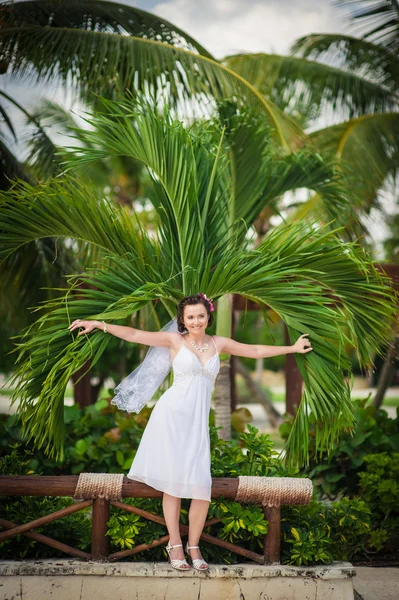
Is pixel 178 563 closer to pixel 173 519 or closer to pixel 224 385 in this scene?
pixel 173 519

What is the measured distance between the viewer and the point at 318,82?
9359 millimetres

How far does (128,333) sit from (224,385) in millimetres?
2312

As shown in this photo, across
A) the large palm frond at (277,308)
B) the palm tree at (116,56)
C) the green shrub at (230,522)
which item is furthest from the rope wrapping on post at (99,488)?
the palm tree at (116,56)

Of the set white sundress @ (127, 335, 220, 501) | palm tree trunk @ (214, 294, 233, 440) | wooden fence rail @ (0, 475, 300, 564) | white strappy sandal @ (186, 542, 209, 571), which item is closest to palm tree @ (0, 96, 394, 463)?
wooden fence rail @ (0, 475, 300, 564)

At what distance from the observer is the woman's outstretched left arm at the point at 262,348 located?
385 cm

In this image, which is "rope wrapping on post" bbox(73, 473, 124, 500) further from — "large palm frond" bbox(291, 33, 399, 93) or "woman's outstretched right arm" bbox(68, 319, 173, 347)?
"large palm frond" bbox(291, 33, 399, 93)

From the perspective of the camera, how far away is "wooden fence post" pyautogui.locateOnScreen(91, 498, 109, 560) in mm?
3889

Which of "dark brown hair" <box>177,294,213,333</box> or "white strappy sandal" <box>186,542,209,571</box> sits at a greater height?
"dark brown hair" <box>177,294,213,333</box>

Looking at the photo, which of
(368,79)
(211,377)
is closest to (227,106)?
(211,377)

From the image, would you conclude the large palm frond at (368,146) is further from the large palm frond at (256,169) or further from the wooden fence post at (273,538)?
the wooden fence post at (273,538)

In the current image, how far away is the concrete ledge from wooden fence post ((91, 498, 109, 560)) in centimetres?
7

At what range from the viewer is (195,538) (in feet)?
12.4

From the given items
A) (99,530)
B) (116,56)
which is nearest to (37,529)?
(99,530)

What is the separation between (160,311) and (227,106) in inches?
93.5
